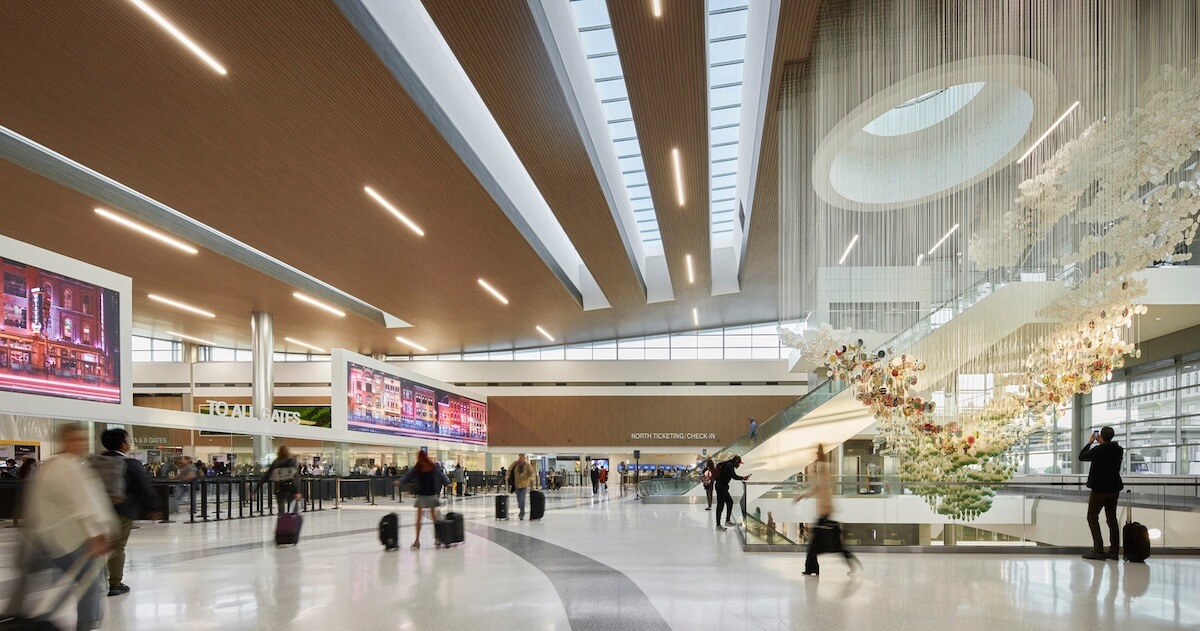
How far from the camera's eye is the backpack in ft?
19.9

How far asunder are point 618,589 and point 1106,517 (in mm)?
5931

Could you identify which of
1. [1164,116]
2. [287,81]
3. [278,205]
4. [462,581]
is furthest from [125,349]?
[1164,116]

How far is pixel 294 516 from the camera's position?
11016 millimetres

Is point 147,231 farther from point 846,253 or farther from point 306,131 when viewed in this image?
point 846,253

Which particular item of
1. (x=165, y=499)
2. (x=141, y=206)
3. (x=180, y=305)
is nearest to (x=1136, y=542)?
(x=165, y=499)

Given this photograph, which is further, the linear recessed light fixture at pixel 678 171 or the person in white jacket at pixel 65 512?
the linear recessed light fixture at pixel 678 171

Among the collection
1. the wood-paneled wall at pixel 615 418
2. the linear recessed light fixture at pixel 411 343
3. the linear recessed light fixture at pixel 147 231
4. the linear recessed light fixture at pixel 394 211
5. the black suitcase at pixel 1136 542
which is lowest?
the wood-paneled wall at pixel 615 418

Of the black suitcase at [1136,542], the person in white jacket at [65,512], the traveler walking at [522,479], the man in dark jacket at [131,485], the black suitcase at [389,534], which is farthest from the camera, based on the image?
the traveler walking at [522,479]

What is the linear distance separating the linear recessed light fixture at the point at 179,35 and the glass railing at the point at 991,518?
8912 millimetres

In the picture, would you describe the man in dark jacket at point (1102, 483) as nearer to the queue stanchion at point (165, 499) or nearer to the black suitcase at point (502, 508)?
the black suitcase at point (502, 508)

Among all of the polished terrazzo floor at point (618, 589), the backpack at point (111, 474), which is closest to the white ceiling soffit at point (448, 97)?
the backpack at point (111, 474)

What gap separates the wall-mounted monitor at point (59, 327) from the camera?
12.2m

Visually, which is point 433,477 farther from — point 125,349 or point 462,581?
point 125,349

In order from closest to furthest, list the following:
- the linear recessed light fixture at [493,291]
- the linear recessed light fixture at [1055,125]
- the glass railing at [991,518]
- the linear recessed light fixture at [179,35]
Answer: the linear recessed light fixture at [179,35]
the glass railing at [991,518]
the linear recessed light fixture at [1055,125]
the linear recessed light fixture at [493,291]
